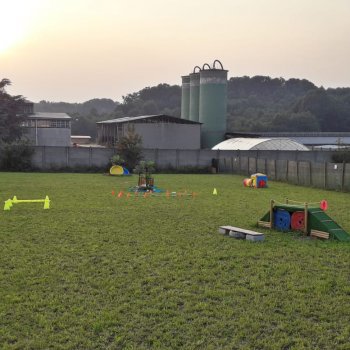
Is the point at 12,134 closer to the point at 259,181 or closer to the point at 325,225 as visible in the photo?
the point at 259,181

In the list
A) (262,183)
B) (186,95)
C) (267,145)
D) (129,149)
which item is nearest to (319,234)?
(262,183)

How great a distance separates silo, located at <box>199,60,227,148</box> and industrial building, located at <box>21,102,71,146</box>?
2481 centimetres

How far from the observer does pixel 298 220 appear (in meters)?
12.0

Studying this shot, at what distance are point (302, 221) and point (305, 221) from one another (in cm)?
28

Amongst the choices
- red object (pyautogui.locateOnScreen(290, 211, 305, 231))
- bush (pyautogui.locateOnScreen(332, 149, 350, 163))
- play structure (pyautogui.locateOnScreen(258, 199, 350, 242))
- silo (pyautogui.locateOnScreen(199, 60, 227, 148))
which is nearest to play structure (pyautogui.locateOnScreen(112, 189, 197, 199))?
play structure (pyautogui.locateOnScreen(258, 199, 350, 242))

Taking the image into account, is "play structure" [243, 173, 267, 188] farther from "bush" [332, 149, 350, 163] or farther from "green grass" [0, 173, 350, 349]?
"bush" [332, 149, 350, 163]

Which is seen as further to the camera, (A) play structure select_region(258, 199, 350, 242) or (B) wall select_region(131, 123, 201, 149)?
(B) wall select_region(131, 123, 201, 149)

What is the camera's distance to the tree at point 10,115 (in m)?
58.5

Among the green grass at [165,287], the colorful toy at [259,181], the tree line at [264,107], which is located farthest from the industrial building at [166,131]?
the tree line at [264,107]

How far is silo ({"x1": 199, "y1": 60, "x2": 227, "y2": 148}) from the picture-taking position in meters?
59.2

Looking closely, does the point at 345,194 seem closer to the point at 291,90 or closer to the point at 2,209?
the point at 2,209

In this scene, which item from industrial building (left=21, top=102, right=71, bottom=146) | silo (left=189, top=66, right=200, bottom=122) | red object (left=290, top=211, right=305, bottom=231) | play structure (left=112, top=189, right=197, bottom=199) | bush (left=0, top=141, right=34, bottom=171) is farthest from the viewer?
industrial building (left=21, top=102, right=71, bottom=146)

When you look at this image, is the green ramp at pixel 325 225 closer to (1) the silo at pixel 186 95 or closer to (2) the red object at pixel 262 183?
(2) the red object at pixel 262 183

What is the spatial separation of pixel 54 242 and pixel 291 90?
177 meters
